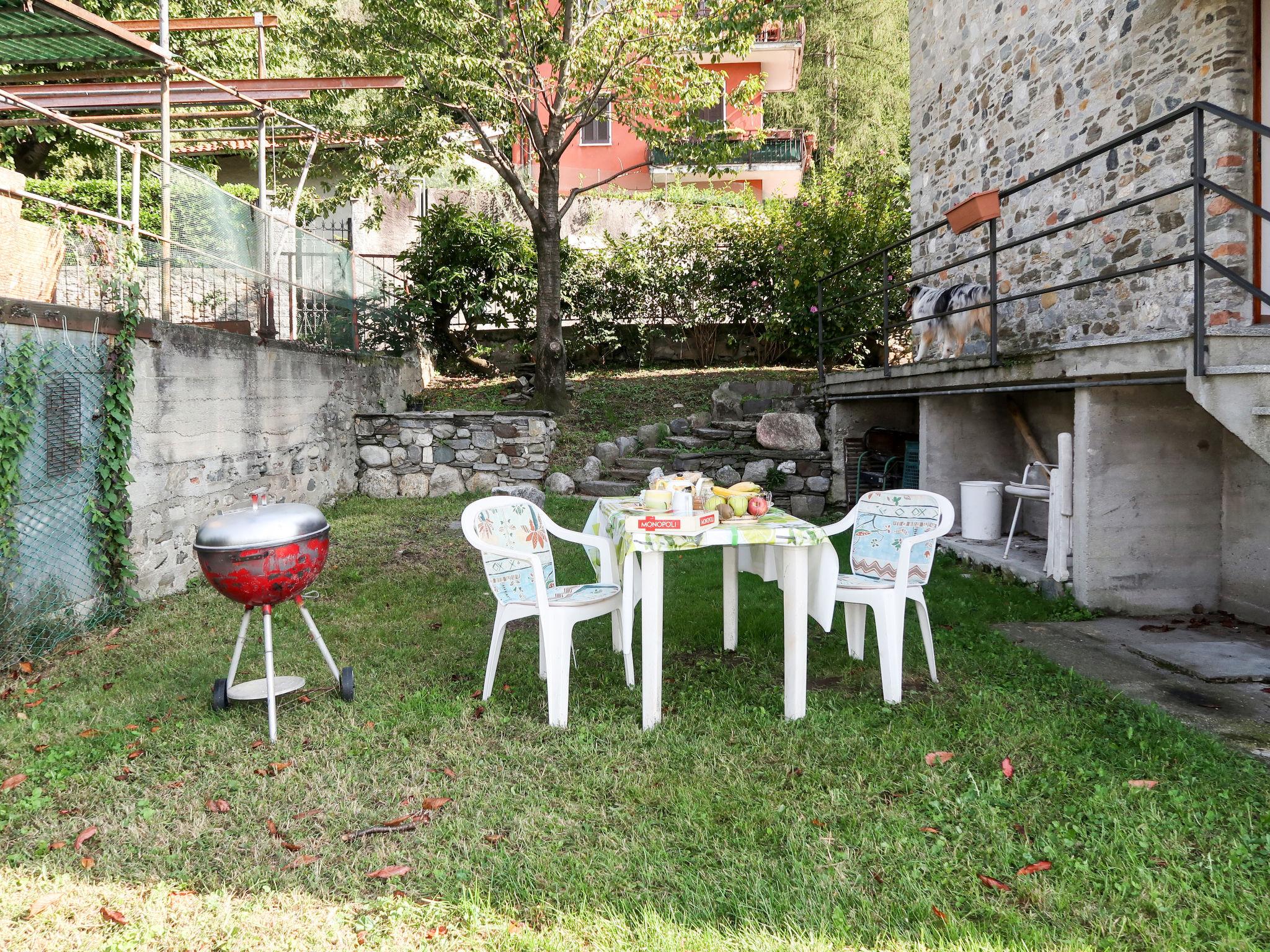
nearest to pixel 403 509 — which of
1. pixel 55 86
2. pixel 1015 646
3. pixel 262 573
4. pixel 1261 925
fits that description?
pixel 55 86

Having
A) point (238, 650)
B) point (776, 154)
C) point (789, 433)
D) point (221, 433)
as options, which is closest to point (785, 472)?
point (789, 433)

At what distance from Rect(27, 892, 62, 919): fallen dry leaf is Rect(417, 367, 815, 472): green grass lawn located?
7726 mm

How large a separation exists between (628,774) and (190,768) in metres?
1.76

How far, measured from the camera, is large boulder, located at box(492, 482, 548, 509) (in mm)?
8820

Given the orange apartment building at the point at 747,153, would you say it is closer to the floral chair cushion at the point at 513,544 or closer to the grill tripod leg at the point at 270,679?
the floral chair cushion at the point at 513,544

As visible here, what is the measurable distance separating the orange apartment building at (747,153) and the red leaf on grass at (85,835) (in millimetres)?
18922

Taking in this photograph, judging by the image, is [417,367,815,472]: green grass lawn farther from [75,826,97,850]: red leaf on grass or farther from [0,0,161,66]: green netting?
[75,826,97,850]: red leaf on grass

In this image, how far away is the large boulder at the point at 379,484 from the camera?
1012cm

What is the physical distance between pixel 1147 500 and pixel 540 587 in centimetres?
397

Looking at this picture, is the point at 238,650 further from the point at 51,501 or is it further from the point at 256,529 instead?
the point at 51,501

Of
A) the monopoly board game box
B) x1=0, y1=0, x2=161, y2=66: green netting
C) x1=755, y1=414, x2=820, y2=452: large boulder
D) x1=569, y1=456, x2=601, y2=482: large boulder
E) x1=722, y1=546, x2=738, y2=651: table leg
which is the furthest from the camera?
x1=569, y1=456, x2=601, y2=482: large boulder

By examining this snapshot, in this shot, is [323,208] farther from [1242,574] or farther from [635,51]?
[1242,574]

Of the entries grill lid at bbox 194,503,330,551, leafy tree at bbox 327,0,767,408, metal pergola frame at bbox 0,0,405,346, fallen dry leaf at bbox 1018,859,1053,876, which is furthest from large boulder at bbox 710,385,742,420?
fallen dry leaf at bbox 1018,859,1053,876

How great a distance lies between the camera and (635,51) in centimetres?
1035
